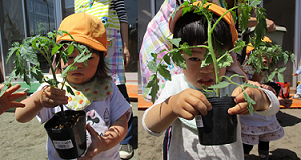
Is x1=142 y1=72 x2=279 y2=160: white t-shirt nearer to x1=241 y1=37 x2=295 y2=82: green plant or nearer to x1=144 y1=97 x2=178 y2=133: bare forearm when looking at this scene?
x1=144 y1=97 x2=178 y2=133: bare forearm

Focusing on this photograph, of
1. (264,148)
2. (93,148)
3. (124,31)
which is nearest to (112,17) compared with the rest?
(124,31)

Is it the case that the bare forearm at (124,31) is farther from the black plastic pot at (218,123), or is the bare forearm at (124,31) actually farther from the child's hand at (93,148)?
the black plastic pot at (218,123)

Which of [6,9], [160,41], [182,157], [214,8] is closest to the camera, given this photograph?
[214,8]

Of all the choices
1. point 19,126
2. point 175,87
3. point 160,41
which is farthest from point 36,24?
point 175,87

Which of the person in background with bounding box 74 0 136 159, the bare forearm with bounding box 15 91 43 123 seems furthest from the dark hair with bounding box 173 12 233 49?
the person in background with bounding box 74 0 136 159

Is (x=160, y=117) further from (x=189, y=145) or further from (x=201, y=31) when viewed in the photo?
(x=201, y=31)

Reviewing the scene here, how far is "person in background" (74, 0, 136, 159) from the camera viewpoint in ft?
5.86

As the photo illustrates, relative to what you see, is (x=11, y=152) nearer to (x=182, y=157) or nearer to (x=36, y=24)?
(x=182, y=157)

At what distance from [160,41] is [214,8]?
0.57 metres

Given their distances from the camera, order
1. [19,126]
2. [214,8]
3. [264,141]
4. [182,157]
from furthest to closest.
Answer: [19,126]
[264,141]
[182,157]
[214,8]

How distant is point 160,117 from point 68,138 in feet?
1.38

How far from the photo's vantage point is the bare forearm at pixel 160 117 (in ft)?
2.79

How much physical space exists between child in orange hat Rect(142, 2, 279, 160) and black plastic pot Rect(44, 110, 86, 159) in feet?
1.01

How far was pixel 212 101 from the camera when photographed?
0.74 m
